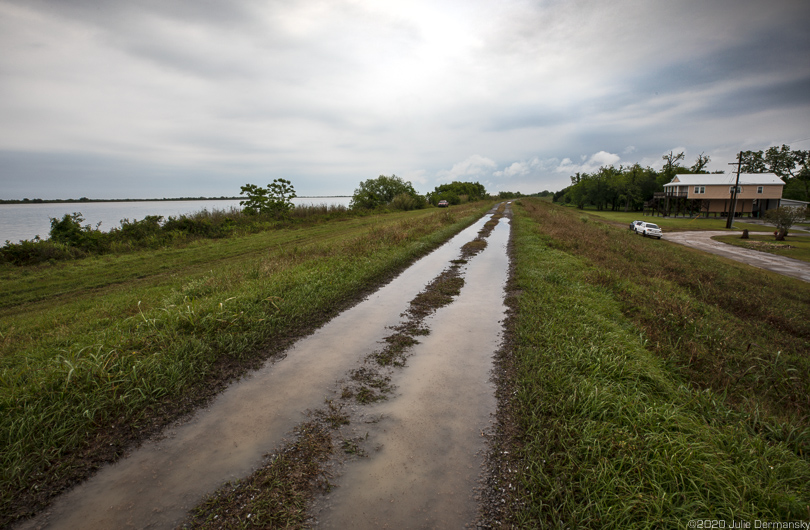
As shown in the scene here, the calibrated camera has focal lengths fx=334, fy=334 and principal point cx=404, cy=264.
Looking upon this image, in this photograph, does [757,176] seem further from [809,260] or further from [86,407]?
[86,407]

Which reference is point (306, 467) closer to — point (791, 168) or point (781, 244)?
point (781, 244)

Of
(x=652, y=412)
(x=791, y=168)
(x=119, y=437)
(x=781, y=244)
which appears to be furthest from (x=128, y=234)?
(x=791, y=168)

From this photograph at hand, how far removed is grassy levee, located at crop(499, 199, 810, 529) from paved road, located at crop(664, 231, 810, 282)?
39.0 feet

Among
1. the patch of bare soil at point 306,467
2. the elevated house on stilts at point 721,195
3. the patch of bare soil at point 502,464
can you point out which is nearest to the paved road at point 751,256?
the patch of bare soil at point 502,464

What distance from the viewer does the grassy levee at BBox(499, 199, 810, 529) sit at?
2.87m

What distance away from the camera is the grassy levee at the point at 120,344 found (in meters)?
3.49

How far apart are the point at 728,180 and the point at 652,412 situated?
69.9 m

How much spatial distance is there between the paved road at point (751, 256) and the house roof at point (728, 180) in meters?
31.2

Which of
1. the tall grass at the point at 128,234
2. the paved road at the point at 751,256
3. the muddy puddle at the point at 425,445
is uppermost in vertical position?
the tall grass at the point at 128,234

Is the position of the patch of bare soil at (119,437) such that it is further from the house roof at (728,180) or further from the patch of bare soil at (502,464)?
the house roof at (728,180)

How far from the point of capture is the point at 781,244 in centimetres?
2522

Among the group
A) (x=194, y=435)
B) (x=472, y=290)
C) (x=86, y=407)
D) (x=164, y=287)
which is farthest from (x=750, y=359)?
(x=164, y=287)

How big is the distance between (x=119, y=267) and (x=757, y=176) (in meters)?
80.0

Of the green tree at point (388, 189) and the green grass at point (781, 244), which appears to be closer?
the green grass at point (781, 244)
